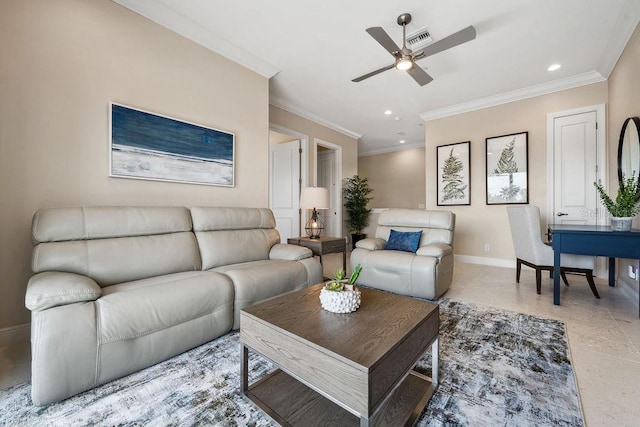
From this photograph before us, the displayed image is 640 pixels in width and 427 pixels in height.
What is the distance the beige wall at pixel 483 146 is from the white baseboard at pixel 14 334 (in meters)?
5.18

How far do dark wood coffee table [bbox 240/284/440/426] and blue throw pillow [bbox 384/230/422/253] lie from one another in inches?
61.8

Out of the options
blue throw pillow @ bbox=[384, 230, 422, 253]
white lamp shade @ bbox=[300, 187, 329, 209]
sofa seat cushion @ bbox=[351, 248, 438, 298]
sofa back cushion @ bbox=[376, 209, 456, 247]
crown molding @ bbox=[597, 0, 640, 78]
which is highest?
crown molding @ bbox=[597, 0, 640, 78]

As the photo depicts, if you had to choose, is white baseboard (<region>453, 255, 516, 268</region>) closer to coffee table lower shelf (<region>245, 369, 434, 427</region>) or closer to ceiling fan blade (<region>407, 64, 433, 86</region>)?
ceiling fan blade (<region>407, 64, 433, 86</region>)

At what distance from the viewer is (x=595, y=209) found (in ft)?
11.2

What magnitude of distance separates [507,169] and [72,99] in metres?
5.23

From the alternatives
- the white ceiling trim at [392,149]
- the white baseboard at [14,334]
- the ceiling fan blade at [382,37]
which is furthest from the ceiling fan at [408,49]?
the white ceiling trim at [392,149]

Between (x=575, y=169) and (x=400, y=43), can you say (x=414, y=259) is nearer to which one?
(x=400, y=43)

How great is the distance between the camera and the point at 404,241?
3.04m

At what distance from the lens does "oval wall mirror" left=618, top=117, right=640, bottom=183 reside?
8.18 feet

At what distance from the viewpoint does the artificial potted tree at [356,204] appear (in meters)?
5.77

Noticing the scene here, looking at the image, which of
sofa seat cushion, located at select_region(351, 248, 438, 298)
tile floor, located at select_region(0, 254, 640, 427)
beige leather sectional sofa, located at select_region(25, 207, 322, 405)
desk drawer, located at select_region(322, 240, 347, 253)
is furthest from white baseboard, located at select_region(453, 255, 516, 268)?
beige leather sectional sofa, located at select_region(25, 207, 322, 405)

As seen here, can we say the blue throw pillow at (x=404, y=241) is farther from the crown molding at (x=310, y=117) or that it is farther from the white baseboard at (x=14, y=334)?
the white baseboard at (x=14, y=334)

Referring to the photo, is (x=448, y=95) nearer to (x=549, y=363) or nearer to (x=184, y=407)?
(x=549, y=363)

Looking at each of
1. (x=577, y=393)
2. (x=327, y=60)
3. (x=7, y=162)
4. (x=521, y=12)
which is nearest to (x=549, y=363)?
(x=577, y=393)
